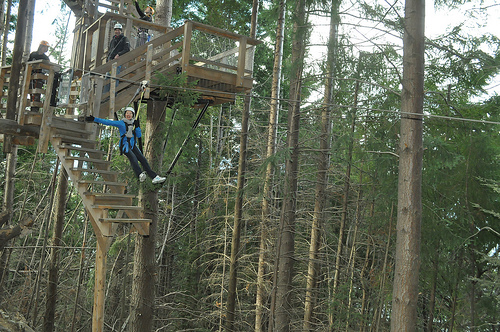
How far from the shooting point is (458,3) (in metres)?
8.00

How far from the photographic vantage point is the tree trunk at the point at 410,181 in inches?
289

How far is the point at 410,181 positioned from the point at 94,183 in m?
4.91

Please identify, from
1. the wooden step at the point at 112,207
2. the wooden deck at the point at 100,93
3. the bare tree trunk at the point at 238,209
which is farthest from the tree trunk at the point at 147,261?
the bare tree trunk at the point at 238,209

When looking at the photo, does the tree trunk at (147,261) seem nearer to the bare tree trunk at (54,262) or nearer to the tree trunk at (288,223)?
the tree trunk at (288,223)

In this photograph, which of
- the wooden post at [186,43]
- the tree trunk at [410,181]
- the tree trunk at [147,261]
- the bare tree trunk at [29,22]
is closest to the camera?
the tree trunk at [410,181]

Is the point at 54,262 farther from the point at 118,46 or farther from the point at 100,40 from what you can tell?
the point at 118,46

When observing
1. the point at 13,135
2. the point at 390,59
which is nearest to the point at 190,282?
the point at 13,135

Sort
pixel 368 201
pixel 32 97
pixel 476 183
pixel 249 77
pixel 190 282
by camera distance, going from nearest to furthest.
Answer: pixel 32 97
pixel 249 77
pixel 476 183
pixel 368 201
pixel 190 282

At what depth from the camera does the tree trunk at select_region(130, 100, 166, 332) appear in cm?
912

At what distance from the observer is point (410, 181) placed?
296 inches

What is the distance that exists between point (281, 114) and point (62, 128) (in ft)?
51.2

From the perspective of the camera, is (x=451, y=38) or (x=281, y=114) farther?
(x=281, y=114)

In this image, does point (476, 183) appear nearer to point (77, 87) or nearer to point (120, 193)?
point (120, 193)

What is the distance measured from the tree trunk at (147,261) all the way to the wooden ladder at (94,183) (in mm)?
1646
